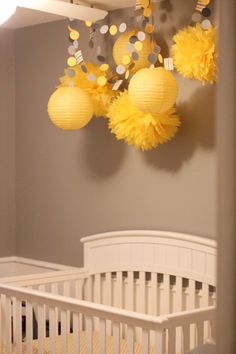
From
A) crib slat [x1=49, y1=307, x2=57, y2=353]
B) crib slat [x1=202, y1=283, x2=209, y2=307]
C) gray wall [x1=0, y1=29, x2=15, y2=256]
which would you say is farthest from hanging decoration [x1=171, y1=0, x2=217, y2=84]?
gray wall [x1=0, y1=29, x2=15, y2=256]

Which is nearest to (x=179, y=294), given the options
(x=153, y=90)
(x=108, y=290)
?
(x=108, y=290)

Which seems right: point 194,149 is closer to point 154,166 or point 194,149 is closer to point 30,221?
point 154,166

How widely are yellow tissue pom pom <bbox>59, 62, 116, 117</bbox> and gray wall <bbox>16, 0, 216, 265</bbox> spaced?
0.78 ft

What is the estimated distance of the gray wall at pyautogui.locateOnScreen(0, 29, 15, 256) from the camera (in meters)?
3.70

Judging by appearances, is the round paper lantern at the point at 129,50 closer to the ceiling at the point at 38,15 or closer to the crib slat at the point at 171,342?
the ceiling at the point at 38,15

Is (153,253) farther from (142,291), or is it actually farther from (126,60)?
(126,60)

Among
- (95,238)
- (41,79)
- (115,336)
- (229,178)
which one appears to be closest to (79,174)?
(95,238)

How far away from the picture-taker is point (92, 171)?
331 cm

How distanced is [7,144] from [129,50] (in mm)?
1184

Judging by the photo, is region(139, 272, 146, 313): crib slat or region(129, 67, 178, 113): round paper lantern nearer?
region(129, 67, 178, 113): round paper lantern

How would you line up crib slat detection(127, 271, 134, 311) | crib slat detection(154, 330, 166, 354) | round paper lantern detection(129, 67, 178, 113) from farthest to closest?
crib slat detection(127, 271, 134, 311), round paper lantern detection(129, 67, 178, 113), crib slat detection(154, 330, 166, 354)

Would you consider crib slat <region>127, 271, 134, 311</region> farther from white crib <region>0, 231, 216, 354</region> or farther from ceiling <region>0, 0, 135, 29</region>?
ceiling <region>0, 0, 135, 29</region>

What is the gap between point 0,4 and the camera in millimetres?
1895

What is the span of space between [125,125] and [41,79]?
955 millimetres
